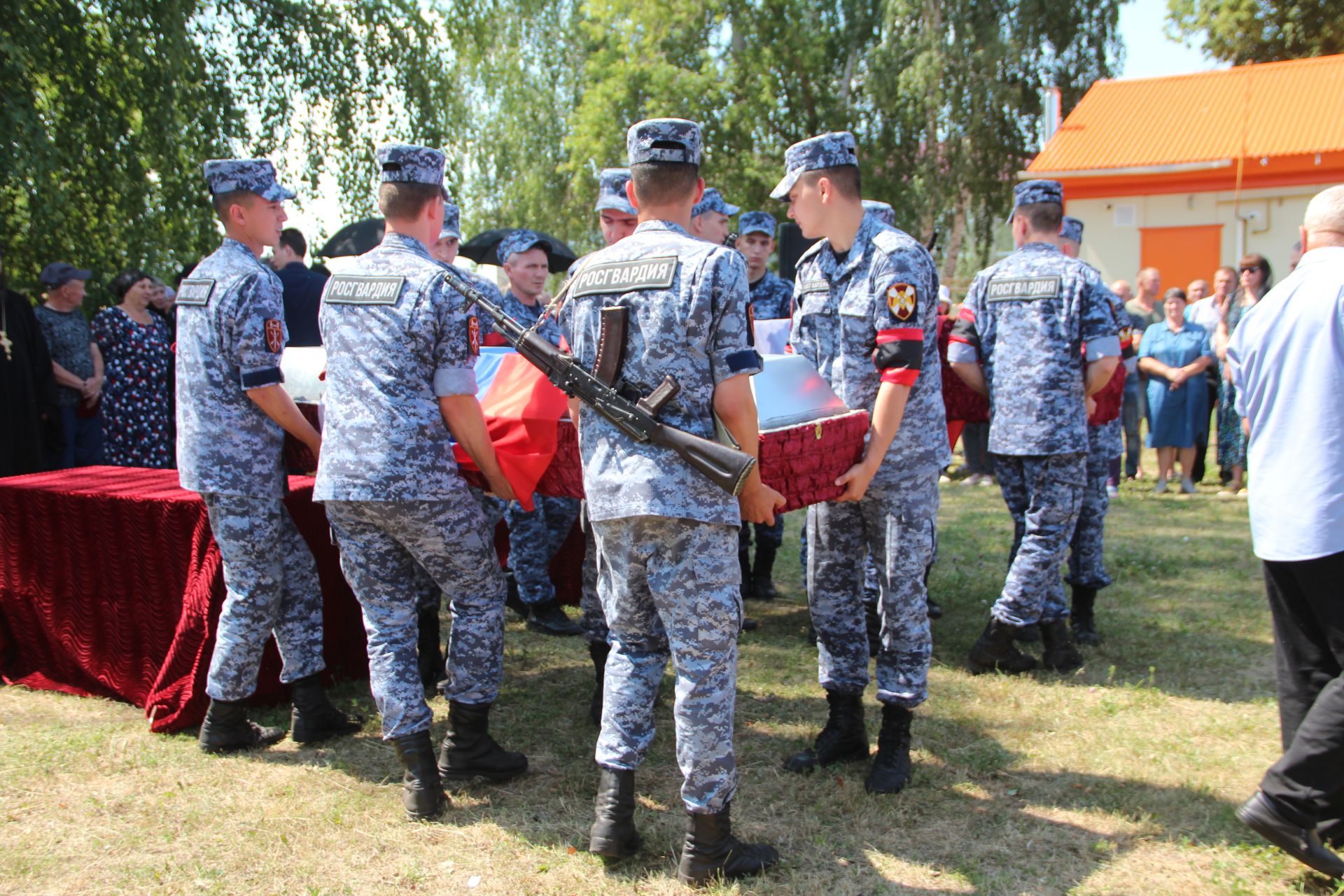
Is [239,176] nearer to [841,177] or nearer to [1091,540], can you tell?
[841,177]

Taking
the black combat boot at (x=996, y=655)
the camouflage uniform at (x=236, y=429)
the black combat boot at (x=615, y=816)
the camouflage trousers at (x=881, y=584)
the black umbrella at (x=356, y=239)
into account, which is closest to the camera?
the black combat boot at (x=615, y=816)

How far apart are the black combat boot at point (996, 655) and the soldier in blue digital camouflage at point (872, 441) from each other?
130 cm

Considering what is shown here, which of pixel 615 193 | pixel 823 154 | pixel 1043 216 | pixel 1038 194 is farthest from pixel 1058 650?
pixel 615 193

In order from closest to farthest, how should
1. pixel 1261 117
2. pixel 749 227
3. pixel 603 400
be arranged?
pixel 603 400
pixel 749 227
pixel 1261 117

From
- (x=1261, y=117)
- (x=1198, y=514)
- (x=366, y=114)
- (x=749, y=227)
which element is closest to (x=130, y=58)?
(x=366, y=114)

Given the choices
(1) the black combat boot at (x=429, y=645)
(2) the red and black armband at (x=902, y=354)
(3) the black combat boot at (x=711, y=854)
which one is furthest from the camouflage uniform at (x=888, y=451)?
(1) the black combat boot at (x=429, y=645)

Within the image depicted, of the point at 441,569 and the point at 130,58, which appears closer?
the point at 441,569

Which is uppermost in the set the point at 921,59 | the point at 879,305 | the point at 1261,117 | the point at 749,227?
the point at 921,59

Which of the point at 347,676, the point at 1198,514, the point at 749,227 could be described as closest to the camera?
the point at 347,676

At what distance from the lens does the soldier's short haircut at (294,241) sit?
6.73m

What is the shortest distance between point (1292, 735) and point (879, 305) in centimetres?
186

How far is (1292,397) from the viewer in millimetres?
3074

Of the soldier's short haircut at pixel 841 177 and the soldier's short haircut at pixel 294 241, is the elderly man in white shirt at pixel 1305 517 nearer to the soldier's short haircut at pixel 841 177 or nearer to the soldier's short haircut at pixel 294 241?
the soldier's short haircut at pixel 841 177

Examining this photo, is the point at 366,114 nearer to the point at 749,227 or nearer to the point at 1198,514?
the point at 749,227
